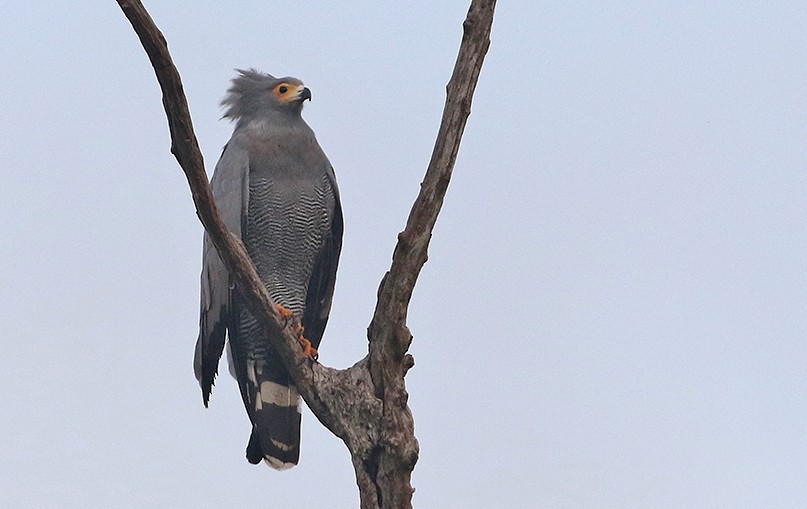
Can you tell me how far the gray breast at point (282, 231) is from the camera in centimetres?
726

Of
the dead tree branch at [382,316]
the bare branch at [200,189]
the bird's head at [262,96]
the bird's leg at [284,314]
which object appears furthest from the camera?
the bird's head at [262,96]

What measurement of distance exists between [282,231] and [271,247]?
0.42 feet

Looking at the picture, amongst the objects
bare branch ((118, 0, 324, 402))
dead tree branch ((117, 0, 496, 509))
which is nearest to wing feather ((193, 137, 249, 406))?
bare branch ((118, 0, 324, 402))

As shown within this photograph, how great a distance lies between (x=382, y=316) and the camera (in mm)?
5398

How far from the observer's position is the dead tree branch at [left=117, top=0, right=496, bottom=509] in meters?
5.19

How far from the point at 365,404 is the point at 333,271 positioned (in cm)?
207

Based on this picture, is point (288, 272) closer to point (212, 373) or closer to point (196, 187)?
point (212, 373)

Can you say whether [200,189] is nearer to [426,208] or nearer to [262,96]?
[426,208]

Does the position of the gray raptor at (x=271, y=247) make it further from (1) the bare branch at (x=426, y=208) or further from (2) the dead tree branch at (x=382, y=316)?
(1) the bare branch at (x=426, y=208)

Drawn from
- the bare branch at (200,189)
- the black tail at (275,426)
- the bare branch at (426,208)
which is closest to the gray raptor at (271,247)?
the black tail at (275,426)

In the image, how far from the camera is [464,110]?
5242 mm

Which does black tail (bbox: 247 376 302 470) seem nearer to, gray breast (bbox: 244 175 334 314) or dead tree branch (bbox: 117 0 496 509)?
gray breast (bbox: 244 175 334 314)

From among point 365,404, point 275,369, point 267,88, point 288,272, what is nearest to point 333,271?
point 288,272

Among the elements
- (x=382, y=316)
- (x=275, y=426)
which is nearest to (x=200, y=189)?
(x=382, y=316)
